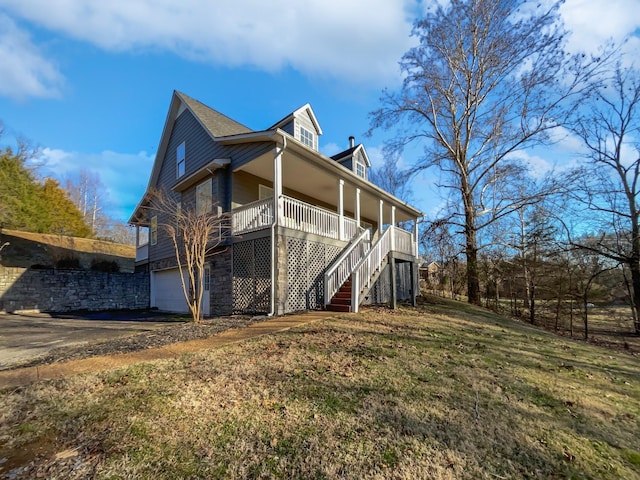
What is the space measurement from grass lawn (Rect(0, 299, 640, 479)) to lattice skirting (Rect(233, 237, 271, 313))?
164 inches

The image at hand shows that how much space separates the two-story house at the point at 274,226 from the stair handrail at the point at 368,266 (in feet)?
0.10

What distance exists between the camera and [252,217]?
10297 mm

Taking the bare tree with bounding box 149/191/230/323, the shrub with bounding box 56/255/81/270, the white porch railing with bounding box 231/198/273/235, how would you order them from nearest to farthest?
1. the bare tree with bounding box 149/191/230/323
2. the white porch railing with bounding box 231/198/273/235
3. the shrub with bounding box 56/255/81/270

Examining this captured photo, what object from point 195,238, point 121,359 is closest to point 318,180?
point 195,238

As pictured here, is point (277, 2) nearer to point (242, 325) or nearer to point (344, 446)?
point (242, 325)

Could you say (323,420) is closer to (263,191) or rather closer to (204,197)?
(263,191)

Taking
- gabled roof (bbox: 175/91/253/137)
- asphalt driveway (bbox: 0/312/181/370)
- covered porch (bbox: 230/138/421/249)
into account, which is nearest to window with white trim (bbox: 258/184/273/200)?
covered porch (bbox: 230/138/421/249)

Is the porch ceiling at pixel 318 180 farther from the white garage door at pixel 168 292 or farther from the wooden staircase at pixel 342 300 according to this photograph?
the white garage door at pixel 168 292

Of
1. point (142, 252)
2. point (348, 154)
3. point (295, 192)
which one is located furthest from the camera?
point (142, 252)

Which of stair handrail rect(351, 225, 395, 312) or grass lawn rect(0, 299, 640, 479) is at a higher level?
stair handrail rect(351, 225, 395, 312)

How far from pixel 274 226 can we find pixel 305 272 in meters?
1.87

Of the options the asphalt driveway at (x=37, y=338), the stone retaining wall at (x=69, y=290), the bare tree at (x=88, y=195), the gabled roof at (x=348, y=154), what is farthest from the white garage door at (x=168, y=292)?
the bare tree at (x=88, y=195)

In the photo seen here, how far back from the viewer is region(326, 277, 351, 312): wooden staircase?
30.4 feet

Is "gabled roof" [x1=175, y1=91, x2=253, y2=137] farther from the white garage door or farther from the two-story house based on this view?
the white garage door
